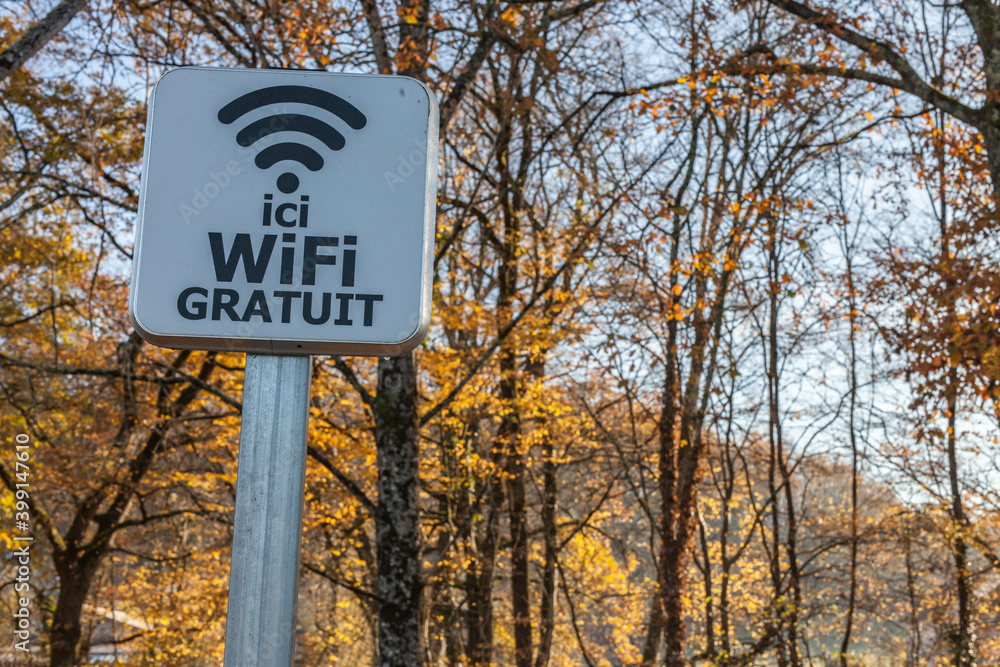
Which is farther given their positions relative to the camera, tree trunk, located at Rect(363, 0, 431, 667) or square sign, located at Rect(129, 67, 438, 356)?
tree trunk, located at Rect(363, 0, 431, 667)

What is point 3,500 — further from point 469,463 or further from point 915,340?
point 915,340

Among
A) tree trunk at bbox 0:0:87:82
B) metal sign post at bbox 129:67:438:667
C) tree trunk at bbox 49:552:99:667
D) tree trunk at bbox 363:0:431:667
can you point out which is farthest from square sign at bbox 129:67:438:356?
tree trunk at bbox 49:552:99:667

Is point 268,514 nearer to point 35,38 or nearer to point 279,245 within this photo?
point 279,245

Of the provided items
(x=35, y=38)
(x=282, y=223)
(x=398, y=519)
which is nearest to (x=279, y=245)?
(x=282, y=223)

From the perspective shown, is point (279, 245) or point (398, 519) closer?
point (279, 245)

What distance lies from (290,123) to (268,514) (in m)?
0.57

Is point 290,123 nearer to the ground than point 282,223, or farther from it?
farther from it

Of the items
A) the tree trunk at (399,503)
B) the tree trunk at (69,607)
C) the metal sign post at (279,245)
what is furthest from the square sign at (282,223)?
the tree trunk at (69,607)

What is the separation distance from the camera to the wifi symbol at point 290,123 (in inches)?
45.1

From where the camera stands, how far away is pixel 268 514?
40.7 inches

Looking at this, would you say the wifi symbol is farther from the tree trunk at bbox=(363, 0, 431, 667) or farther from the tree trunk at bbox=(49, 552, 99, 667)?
the tree trunk at bbox=(49, 552, 99, 667)

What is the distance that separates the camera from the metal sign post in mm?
1081

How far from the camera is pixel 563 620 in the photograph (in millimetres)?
15695

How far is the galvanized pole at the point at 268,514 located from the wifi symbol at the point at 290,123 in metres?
0.29
